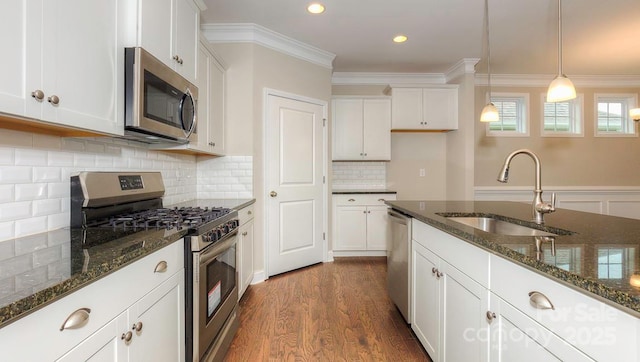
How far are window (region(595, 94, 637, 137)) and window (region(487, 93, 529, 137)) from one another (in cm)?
118

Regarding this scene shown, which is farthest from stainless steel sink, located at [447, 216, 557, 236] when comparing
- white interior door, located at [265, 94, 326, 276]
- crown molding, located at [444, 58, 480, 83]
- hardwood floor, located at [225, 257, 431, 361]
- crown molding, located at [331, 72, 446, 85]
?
crown molding, located at [331, 72, 446, 85]

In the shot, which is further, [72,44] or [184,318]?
[184,318]

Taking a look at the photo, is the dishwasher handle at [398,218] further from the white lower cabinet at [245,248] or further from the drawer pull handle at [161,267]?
the drawer pull handle at [161,267]

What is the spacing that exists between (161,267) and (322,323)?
146 cm

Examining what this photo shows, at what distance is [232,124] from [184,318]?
6.95ft

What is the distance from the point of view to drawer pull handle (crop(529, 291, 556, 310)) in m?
0.86

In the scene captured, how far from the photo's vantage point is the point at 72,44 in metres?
1.14

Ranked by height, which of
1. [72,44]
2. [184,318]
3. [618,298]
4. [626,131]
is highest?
[626,131]

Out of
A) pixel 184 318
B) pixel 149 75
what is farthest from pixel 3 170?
pixel 184 318

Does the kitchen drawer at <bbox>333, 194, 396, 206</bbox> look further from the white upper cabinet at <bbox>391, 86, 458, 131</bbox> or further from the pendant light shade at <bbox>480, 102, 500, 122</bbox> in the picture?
the pendant light shade at <bbox>480, 102, 500, 122</bbox>

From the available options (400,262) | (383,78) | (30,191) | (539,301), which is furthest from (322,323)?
(383,78)

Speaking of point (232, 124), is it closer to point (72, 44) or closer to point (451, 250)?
point (72, 44)

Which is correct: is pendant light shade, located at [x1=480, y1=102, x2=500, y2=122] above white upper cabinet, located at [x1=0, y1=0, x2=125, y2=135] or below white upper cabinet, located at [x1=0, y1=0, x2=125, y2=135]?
above

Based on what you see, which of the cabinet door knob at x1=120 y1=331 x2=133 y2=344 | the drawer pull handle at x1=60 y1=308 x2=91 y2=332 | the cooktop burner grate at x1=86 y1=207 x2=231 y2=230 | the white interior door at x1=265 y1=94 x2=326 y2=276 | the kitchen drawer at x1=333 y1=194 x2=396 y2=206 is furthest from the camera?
the kitchen drawer at x1=333 y1=194 x2=396 y2=206
